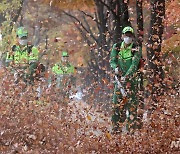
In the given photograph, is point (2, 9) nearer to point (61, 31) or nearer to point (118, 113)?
point (61, 31)

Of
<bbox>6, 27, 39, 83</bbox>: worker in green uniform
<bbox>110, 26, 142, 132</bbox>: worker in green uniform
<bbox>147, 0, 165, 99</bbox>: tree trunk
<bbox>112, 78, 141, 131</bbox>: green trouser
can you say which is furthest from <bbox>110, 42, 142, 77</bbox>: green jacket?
<bbox>6, 27, 39, 83</bbox>: worker in green uniform

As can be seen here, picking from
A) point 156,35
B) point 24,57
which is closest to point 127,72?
point 156,35

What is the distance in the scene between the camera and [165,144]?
6637 millimetres

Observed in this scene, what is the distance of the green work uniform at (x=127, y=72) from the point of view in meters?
8.34

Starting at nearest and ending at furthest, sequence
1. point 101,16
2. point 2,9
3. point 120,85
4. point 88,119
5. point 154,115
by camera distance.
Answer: point 154,115 < point 88,119 < point 120,85 < point 101,16 < point 2,9

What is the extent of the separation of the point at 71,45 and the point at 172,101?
1801 centimetres

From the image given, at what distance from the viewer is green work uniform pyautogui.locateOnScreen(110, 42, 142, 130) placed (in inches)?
328

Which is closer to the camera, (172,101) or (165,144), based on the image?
(165,144)

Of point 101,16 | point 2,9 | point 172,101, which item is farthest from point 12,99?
point 2,9

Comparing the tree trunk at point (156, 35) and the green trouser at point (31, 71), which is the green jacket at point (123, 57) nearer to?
the tree trunk at point (156, 35)

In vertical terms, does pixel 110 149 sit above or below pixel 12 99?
below

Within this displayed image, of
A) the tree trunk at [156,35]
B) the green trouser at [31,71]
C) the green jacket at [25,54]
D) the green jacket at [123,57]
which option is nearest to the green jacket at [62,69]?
the green jacket at [25,54]

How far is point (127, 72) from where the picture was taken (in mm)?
8391

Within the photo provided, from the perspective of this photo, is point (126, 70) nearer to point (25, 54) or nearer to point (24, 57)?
point (24, 57)
